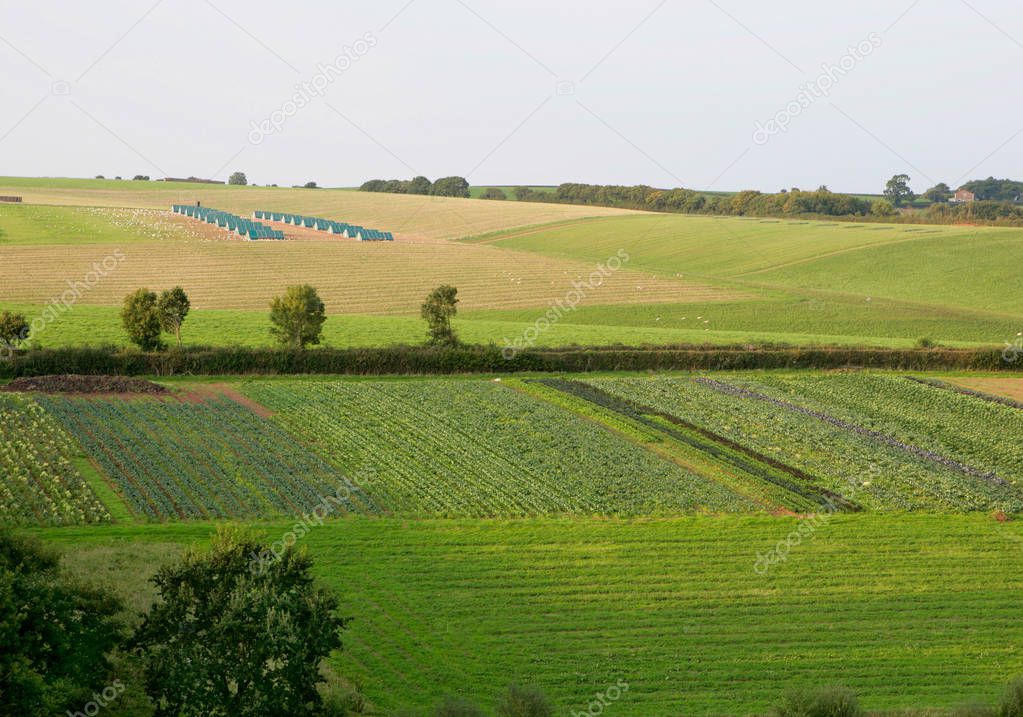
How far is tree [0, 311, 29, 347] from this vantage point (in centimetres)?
4462

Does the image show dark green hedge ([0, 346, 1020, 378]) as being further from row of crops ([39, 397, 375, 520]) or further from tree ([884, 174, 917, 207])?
tree ([884, 174, 917, 207])

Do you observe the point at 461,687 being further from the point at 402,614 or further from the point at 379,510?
the point at 379,510

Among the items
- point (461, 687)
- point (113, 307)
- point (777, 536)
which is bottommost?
point (461, 687)

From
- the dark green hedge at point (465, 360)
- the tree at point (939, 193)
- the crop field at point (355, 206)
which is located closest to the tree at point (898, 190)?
the tree at point (939, 193)

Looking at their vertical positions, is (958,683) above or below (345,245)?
below

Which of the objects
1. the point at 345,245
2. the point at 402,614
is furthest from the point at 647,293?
the point at 402,614

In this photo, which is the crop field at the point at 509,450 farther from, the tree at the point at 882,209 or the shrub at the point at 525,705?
the tree at the point at 882,209

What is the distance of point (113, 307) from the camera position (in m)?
58.0

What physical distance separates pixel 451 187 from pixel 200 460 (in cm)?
14688

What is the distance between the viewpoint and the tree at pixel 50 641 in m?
15.8

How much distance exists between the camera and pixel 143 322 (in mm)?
46156

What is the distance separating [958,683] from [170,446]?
79.0ft
